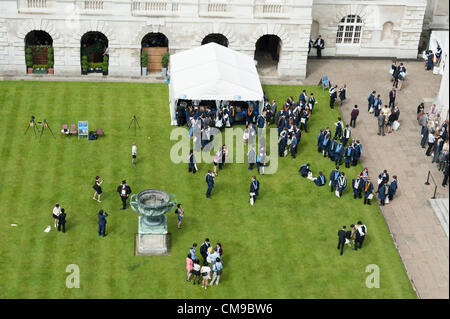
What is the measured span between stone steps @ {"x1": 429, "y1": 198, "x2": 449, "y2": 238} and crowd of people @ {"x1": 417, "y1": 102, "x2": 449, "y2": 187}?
7.22 feet

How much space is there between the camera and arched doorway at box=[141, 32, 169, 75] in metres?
62.7

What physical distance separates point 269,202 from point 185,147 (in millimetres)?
7323

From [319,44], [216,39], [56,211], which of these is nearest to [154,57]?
[216,39]

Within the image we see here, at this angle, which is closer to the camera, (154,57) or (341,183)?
(341,183)

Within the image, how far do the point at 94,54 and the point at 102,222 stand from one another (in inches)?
793

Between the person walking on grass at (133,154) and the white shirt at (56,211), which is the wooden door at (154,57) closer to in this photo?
the person walking on grass at (133,154)

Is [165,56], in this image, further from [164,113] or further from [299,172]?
[299,172]

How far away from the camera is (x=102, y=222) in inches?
1816

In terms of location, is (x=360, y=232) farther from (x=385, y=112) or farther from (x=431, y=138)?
(x=385, y=112)

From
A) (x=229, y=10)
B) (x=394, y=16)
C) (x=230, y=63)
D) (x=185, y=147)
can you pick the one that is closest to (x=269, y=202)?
(x=185, y=147)

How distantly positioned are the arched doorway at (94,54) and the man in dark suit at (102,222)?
18167 millimetres

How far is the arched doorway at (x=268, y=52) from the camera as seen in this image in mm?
65250

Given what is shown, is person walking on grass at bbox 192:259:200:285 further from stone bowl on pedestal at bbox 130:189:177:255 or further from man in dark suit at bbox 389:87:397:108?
man in dark suit at bbox 389:87:397:108

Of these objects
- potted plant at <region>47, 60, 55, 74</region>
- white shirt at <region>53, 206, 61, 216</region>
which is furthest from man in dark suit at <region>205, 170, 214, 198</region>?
potted plant at <region>47, 60, 55, 74</region>
